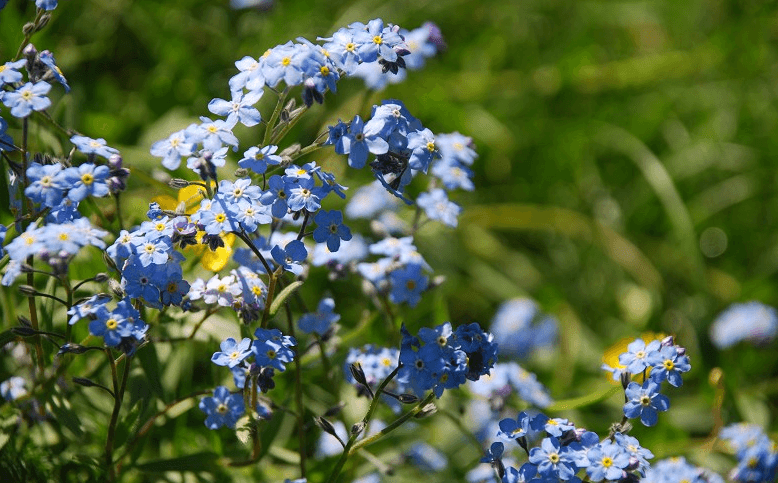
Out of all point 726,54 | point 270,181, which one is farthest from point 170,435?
point 726,54

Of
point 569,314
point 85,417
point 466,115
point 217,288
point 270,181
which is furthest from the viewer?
point 466,115

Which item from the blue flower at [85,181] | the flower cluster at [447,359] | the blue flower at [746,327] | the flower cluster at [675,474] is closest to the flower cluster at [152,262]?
the blue flower at [85,181]

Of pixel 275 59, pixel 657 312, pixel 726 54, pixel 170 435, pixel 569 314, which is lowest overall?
pixel 170 435

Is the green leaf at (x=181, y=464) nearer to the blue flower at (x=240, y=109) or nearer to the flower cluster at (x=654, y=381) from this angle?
the blue flower at (x=240, y=109)

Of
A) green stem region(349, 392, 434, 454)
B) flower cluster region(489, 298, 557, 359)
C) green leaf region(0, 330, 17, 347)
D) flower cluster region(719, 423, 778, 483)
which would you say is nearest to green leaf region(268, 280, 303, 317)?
green stem region(349, 392, 434, 454)

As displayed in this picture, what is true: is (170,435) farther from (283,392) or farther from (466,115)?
(466,115)

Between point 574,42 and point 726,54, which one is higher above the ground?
point 726,54

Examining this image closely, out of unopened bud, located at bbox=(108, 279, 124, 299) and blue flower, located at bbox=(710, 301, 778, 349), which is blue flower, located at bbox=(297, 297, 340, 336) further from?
blue flower, located at bbox=(710, 301, 778, 349)
